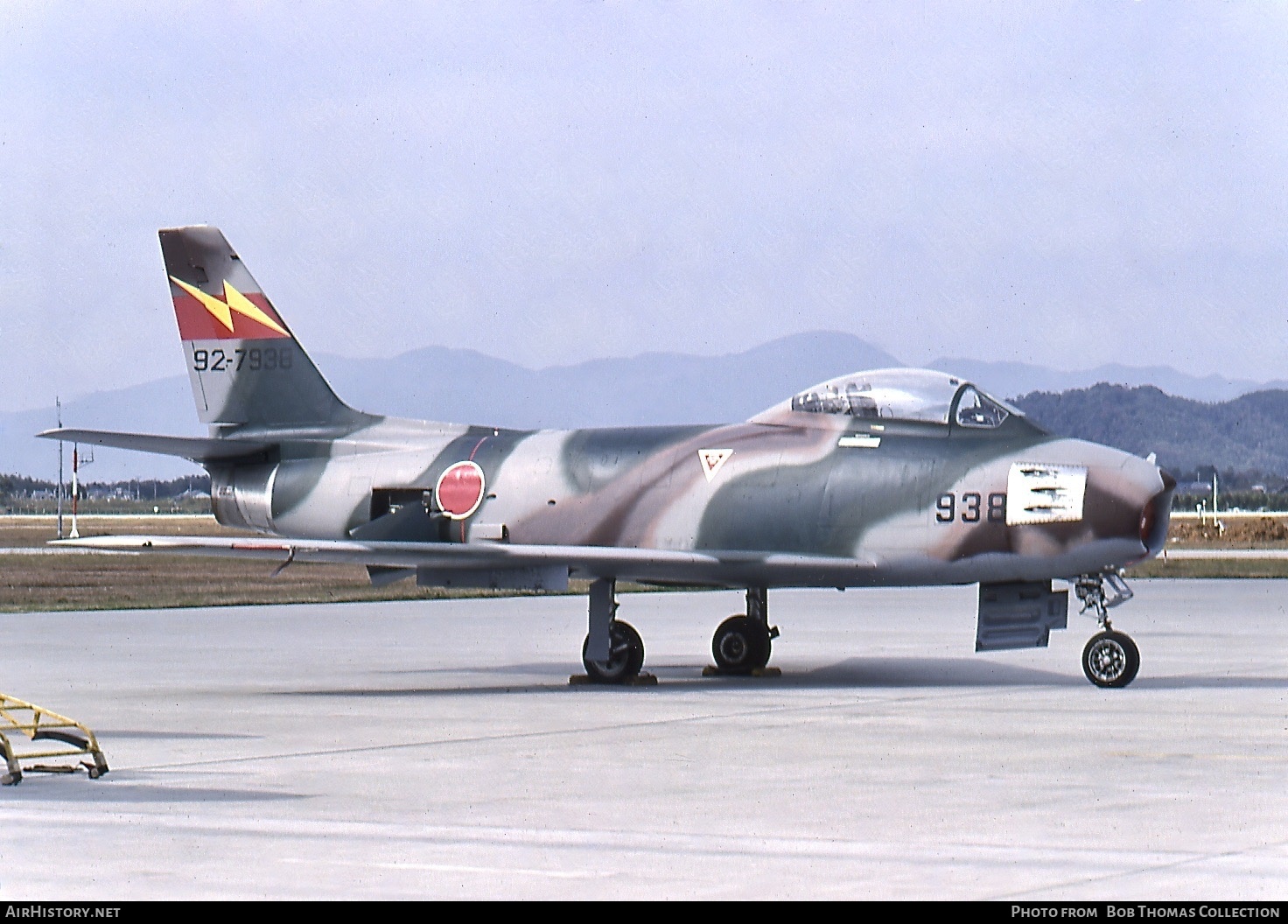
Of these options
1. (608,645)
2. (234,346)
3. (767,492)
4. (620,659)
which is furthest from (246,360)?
(767,492)

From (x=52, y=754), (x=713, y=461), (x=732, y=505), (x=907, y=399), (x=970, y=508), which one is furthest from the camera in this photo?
(x=713, y=461)

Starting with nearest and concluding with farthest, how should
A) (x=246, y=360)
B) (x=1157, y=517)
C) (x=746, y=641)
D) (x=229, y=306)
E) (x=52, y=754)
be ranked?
1. (x=52, y=754)
2. (x=1157, y=517)
3. (x=746, y=641)
4. (x=246, y=360)
5. (x=229, y=306)

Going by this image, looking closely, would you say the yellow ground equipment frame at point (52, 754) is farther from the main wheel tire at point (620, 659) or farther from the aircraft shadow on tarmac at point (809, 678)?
the main wheel tire at point (620, 659)

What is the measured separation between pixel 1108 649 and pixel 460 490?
6.93m

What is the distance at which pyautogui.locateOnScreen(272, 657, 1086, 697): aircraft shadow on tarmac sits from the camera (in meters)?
19.0

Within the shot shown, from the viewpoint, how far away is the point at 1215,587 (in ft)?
A: 135

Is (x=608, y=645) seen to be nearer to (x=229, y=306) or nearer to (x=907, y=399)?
(x=907, y=399)

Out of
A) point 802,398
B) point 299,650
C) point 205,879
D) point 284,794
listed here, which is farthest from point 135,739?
point 299,650

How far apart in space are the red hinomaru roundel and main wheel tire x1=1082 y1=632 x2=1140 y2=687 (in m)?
6.55

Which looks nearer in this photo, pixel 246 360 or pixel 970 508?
pixel 970 508

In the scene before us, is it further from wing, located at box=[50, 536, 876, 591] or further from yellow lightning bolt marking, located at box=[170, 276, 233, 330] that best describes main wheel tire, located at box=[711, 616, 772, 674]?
yellow lightning bolt marking, located at box=[170, 276, 233, 330]

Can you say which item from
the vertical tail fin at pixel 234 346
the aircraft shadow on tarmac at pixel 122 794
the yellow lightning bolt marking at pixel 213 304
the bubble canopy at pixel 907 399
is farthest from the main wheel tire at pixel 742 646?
the aircraft shadow on tarmac at pixel 122 794

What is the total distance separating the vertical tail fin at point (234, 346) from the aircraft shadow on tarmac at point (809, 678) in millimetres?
3573

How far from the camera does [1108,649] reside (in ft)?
59.5
